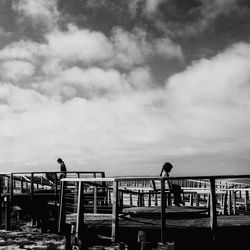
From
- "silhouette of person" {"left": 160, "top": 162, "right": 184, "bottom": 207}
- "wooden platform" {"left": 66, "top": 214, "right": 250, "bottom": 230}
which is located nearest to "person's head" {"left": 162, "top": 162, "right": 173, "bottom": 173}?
"silhouette of person" {"left": 160, "top": 162, "right": 184, "bottom": 207}

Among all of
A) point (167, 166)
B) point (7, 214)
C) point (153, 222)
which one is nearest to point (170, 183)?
point (167, 166)

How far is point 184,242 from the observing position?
7.00 m

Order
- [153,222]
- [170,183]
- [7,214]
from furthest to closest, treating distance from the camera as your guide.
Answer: [7,214] < [170,183] < [153,222]

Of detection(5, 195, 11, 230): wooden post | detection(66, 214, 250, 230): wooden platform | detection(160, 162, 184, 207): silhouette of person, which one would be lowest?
detection(5, 195, 11, 230): wooden post


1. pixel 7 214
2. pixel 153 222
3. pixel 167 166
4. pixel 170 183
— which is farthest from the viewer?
pixel 7 214

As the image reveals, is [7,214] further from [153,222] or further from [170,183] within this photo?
[153,222]

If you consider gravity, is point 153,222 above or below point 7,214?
above

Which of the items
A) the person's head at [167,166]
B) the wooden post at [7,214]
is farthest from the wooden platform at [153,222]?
the wooden post at [7,214]

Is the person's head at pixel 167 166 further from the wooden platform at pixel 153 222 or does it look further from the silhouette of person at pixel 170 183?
the wooden platform at pixel 153 222

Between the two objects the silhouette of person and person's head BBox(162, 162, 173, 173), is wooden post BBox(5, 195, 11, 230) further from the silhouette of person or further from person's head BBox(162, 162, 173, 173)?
person's head BBox(162, 162, 173, 173)

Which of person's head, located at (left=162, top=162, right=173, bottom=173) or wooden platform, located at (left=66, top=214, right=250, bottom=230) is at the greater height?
person's head, located at (left=162, top=162, right=173, bottom=173)

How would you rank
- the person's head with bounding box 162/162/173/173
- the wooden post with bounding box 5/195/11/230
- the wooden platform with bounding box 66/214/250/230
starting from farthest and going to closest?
the wooden post with bounding box 5/195/11/230 → the person's head with bounding box 162/162/173/173 → the wooden platform with bounding box 66/214/250/230

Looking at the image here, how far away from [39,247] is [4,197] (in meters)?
6.32

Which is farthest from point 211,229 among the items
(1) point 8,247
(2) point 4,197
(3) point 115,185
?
(2) point 4,197
